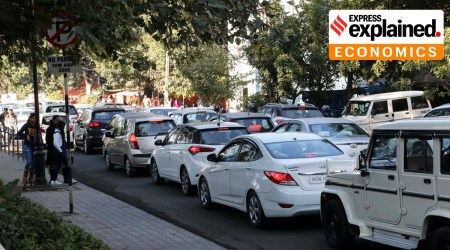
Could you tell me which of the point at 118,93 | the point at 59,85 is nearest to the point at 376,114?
the point at 118,93

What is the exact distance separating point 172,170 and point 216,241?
5.81m

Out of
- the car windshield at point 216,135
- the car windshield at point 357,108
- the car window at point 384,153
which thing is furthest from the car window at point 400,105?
the car window at point 384,153

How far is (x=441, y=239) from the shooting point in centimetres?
736

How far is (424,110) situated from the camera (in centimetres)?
2795

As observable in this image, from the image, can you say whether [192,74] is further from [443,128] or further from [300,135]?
[443,128]

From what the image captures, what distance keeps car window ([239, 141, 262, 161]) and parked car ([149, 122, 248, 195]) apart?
3.12 meters

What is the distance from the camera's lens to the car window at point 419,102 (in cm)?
2788

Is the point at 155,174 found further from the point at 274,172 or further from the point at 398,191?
the point at 398,191

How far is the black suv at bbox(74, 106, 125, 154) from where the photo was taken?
27.3 meters

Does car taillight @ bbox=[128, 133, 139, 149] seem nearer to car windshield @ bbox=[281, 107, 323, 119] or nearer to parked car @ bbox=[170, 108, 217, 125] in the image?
parked car @ bbox=[170, 108, 217, 125]

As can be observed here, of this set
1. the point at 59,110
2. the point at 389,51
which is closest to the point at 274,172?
the point at 389,51

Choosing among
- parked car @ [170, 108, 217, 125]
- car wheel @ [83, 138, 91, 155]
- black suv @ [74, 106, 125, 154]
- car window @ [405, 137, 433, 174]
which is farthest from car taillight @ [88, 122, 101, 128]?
car window @ [405, 137, 433, 174]

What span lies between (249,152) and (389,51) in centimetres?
1740

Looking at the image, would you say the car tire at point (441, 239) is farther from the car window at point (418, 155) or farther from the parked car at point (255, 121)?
the parked car at point (255, 121)
